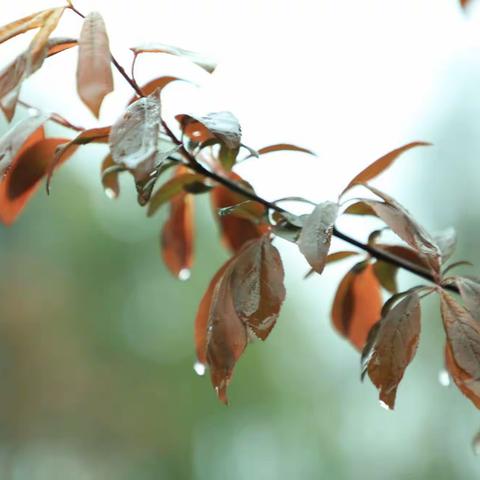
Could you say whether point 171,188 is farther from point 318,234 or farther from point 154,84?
point 318,234

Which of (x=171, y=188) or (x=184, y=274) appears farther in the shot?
(x=184, y=274)

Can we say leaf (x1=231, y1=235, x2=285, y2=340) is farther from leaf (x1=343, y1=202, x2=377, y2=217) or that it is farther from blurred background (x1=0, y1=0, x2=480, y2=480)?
Answer: blurred background (x1=0, y1=0, x2=480, y2=480)

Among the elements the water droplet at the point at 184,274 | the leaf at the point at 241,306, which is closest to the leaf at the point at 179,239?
the water droplet at the point at 184,274

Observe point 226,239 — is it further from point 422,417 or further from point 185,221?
point 422,417

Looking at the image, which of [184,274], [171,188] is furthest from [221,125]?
[184,274]

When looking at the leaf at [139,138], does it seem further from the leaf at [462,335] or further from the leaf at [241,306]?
the leaf at [462,335]

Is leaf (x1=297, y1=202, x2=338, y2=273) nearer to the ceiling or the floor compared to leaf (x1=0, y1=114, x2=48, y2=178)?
nearer to the floor

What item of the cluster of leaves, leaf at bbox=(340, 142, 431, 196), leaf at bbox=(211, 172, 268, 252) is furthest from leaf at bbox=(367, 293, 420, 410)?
leaf at bbox=(211, 172, 268, 252)
